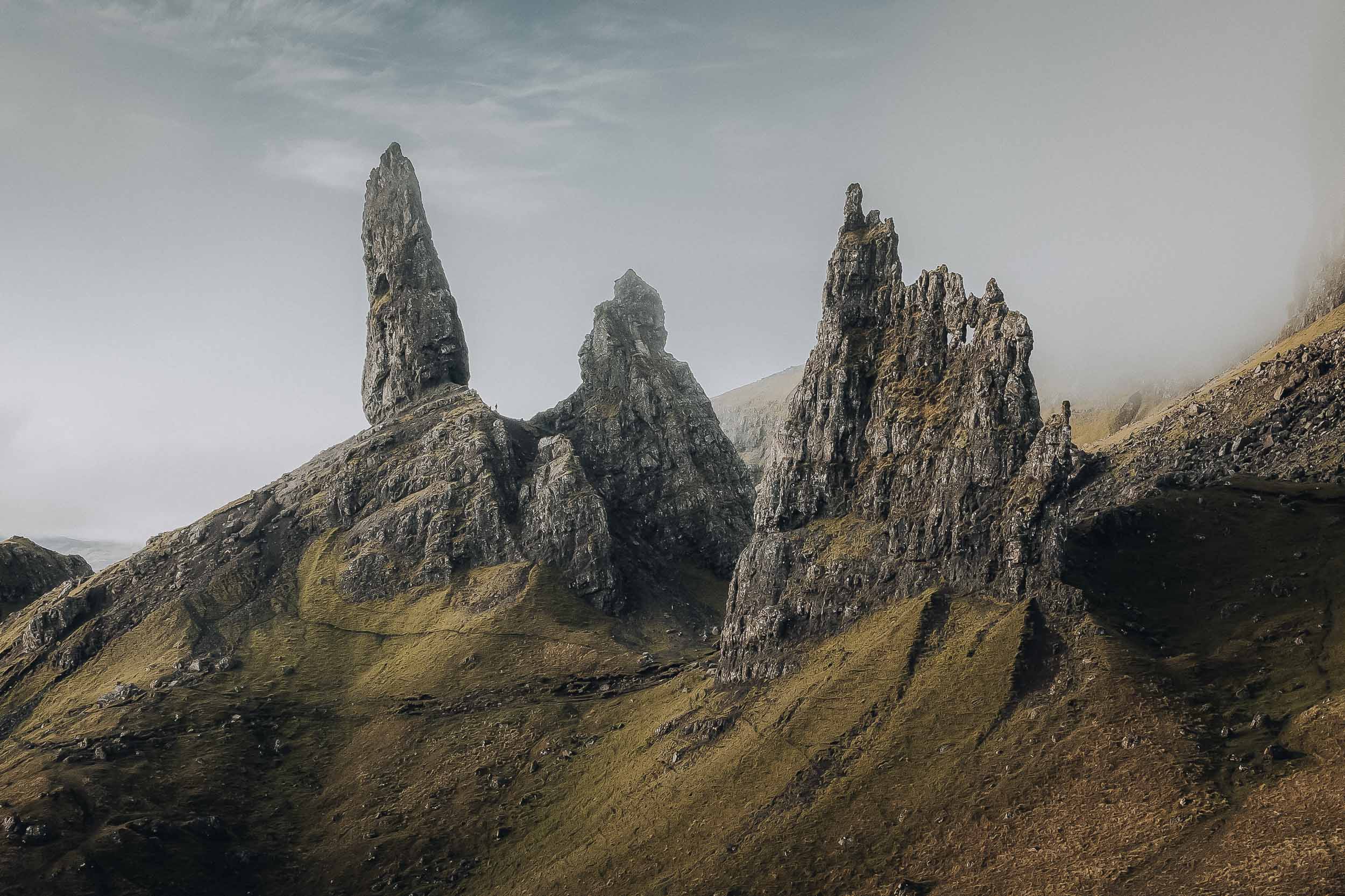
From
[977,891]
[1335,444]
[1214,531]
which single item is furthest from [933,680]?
[1335,444]

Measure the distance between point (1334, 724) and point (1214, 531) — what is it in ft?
200

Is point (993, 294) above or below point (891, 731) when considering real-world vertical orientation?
above

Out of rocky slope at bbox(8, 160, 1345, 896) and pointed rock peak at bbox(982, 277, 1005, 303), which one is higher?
pointed rock peak at bbox(982, 277, 1005, 303)

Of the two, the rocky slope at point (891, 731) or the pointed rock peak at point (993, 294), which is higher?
the pointed rock peak at point (993, 294)

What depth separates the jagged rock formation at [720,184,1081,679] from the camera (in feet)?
506

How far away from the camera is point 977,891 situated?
103875 millimetres

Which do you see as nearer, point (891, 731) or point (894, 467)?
point (891, 731)

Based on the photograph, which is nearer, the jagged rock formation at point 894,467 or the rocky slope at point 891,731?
the rocky slope at point 891,731

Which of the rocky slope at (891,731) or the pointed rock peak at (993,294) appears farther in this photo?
the pointed rock peak at (993,294)

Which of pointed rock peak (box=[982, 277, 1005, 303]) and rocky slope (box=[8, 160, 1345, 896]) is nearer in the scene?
rocky slope (box=[8, 160, 1345, 896])

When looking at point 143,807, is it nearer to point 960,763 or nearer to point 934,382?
point 960,763

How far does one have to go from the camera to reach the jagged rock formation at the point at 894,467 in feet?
506

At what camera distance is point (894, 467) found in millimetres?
174000

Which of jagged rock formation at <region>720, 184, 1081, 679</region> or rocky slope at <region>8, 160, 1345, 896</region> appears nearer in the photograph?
rocky slope at <region>8, 160, 1345, 896</region>
